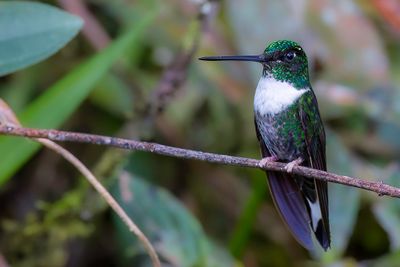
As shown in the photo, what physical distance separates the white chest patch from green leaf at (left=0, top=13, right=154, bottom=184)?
1.90ft

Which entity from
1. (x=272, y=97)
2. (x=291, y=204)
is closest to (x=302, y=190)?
(x=291, y=204)

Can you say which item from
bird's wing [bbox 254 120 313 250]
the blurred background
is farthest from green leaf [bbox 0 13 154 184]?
bird's wing [bbox 254 120 313 250]

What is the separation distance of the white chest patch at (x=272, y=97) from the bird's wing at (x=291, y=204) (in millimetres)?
196

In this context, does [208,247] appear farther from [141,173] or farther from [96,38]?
[96,38]

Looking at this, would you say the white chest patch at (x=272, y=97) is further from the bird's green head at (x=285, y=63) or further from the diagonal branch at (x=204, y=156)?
the diagonal branch at (x=204, y=156)

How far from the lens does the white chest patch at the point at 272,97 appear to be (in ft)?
7.28

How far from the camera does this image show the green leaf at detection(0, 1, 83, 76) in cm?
206

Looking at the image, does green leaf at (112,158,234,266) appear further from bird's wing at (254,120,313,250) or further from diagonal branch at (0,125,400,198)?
diagonal branch at (0,125,400,198)

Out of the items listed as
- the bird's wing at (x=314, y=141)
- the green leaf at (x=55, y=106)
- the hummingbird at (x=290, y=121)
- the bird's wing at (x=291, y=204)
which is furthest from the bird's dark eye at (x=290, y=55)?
the green leaf at (x=55, y=106)

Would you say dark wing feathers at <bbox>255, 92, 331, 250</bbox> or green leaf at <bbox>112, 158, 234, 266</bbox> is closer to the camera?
dark wing feathers at <bbox>255, 92, 331, 250</bbox>

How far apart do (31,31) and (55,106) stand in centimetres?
40

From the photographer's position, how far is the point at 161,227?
273 centimetres

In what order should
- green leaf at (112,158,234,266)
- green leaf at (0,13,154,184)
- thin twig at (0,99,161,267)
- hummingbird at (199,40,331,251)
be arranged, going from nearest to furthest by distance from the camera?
thin twig at (0,99,161,267) → hummingbird at (199,40,331,251) → green leaf at (0,13,154,184) → green leaf at (112,158,234,266)

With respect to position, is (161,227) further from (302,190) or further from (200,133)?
(200,133)
